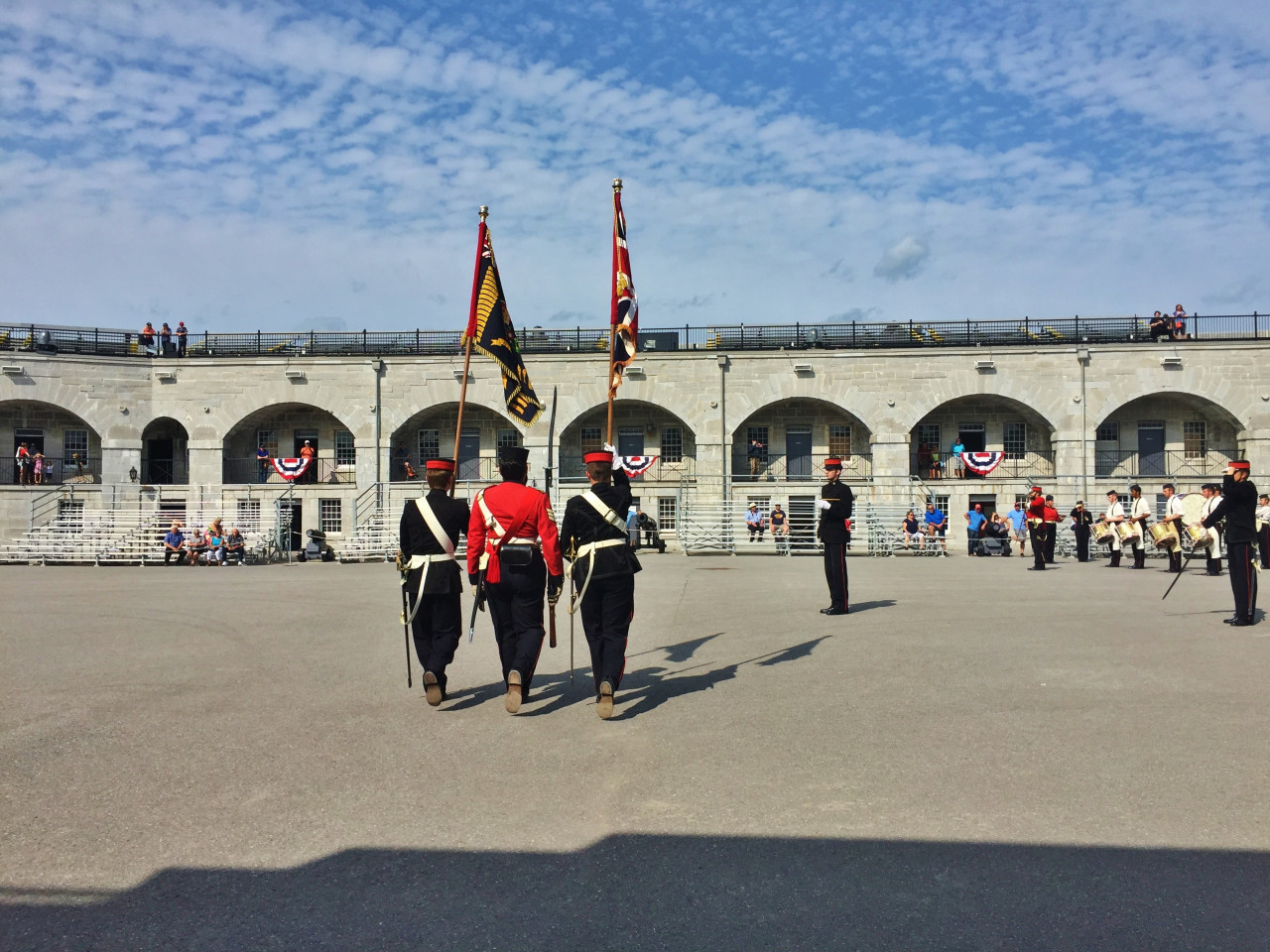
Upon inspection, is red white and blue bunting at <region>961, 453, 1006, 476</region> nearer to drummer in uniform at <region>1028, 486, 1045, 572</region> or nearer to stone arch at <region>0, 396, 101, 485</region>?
drummer in uniform at <region>1028, 486, 1045, 572</region>

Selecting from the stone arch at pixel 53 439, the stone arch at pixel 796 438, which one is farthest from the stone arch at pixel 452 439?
the stone arch at pixel 53 439

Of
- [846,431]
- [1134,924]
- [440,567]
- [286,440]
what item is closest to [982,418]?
[846,431]

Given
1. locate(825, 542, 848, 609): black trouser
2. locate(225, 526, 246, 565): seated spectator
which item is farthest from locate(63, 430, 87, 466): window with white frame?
locate(825, 542, 848, 609): black trouser

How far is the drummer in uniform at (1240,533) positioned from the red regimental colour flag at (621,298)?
7291 millimetres

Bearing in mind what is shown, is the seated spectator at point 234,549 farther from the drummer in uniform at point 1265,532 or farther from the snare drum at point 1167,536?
the drummer in uniform at point 1265,532

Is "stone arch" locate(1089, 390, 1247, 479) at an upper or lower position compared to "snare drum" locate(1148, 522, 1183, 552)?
upper

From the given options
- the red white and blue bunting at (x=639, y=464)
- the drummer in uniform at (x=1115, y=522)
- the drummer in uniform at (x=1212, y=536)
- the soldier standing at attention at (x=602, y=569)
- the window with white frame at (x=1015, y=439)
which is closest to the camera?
the soldier standing at attention at (x=602, y=569)

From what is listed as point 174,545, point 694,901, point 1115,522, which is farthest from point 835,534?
point 174,545

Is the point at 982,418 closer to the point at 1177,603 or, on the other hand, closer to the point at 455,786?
the point at 1177,603

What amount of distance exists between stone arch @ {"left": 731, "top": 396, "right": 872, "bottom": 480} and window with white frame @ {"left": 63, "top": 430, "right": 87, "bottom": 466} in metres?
25.1

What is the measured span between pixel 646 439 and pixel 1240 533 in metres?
27.3

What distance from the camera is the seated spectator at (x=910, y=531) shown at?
95.1 ft

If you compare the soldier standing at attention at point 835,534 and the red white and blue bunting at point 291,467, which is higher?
the red white and blue bunting at point 291,467

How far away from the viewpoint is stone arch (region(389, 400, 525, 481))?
1481 inches
